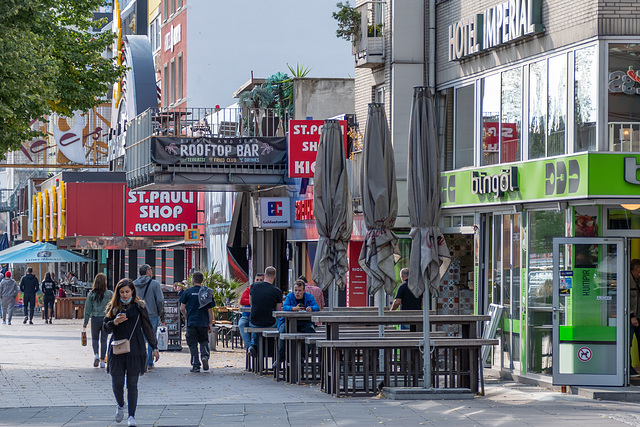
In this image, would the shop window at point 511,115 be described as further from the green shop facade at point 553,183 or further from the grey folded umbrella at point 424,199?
the grey folded umbrella at point 424,199

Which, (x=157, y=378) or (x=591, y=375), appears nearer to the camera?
(x=591, y=375)

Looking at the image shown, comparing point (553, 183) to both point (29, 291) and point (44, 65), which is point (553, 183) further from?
point (29, 291)

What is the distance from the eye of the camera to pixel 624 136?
15.8 metres

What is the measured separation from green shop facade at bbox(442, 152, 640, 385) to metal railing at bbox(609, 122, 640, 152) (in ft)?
1.26

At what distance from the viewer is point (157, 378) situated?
18125 millimetres

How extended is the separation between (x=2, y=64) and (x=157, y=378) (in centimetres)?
562

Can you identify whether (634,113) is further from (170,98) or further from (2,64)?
(170,98)

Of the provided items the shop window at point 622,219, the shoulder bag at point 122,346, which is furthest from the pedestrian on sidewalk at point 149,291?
the shop window at point 622,219

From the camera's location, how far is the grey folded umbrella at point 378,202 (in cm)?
1593

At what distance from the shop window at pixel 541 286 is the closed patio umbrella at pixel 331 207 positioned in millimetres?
2792

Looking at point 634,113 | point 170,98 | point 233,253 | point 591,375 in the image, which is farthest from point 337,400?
point 170,98

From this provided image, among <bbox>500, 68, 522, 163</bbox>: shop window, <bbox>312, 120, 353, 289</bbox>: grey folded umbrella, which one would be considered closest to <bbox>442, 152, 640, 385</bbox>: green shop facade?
<bbox>500, 68, 522, 163</bbox>: shop window

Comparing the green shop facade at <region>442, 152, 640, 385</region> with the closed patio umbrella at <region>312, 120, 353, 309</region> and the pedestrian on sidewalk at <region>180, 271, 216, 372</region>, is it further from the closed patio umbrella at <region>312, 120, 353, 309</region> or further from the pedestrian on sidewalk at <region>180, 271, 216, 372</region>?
the pedestrian on sidewalk at <region>180, 271, 216, 372</region>

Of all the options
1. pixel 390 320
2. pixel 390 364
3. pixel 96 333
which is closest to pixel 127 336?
pixel 390 364
